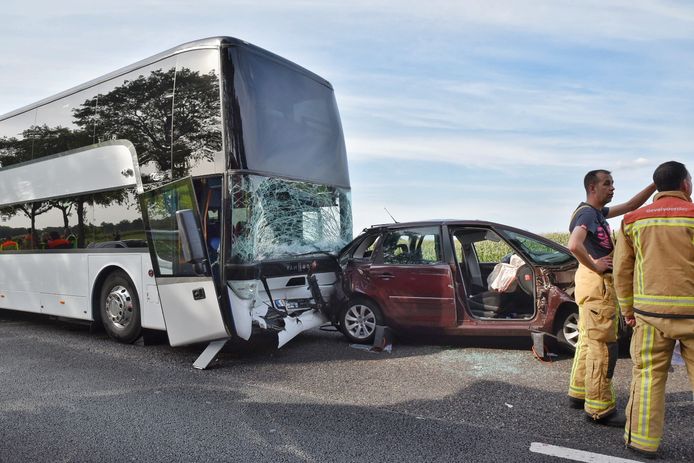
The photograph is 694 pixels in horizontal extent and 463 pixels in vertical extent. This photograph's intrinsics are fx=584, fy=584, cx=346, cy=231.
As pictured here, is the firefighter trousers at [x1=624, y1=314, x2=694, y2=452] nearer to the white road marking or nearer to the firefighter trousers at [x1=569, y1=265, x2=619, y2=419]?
the white road marking

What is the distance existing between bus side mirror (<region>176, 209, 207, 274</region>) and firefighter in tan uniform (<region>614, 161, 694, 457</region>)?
4201mm

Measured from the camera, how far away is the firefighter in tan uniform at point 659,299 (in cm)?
365

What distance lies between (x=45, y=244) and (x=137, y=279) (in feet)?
8.82

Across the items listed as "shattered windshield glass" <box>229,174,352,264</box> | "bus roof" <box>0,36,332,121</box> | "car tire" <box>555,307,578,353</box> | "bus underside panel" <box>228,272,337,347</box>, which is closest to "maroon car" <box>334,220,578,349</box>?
"car tire" <box>555,307,578,353</box>

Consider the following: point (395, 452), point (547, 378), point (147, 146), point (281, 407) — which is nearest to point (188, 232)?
point (147, 146)

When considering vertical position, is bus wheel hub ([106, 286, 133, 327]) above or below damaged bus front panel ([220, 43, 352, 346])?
below

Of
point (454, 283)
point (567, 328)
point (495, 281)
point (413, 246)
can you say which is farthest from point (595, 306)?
point (413, 246)

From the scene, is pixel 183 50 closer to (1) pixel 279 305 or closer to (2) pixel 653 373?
(1) pixel 279 305

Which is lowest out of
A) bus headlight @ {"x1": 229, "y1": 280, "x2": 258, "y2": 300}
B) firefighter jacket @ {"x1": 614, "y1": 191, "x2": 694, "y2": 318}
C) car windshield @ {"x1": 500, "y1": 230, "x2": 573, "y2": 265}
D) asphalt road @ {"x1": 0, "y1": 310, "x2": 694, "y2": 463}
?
asphalt road @ {"x1": 0, "y1": 310, "x2": 694, "y2": 463}

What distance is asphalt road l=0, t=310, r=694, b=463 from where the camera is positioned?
3.95 m

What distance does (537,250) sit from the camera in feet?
22.5

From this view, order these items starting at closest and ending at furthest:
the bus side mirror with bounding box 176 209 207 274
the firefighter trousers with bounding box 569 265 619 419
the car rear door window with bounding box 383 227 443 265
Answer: the firefighter trousers with bounding box 569 265 619 419
the bus side mirror with bounding box 176 209 207 274
the car rear door window with bounding box 383 227 443 265

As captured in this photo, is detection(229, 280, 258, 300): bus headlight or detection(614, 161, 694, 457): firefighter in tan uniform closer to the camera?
detection(614, 161, 694, 457): firefighter in tan uniform

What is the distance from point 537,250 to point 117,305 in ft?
18.0
